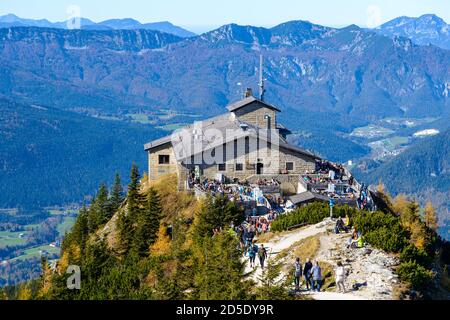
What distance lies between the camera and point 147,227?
206ft

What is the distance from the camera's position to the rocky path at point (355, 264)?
37844 millimetres

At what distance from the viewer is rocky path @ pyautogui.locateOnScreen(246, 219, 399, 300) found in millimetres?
37844

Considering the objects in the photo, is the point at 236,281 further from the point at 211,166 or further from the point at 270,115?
the point at 270,115

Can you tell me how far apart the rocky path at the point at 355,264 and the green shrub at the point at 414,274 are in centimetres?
43

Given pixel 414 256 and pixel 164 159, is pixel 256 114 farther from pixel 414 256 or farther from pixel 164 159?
pixel 414 256

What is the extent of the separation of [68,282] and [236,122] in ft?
131

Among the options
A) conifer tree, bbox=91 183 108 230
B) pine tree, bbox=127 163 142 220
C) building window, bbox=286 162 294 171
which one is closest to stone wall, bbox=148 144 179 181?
conifer tree, bbox=91 183 108 230

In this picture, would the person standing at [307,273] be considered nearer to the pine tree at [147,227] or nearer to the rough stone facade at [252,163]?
the pine tree at [147,227]

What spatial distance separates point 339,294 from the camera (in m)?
37.6

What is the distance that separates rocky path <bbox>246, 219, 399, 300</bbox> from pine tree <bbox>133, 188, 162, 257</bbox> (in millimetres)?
13583

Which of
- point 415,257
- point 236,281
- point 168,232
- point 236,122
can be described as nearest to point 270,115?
point 236,122

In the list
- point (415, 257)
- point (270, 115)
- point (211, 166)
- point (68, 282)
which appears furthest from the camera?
point (270, 115)
